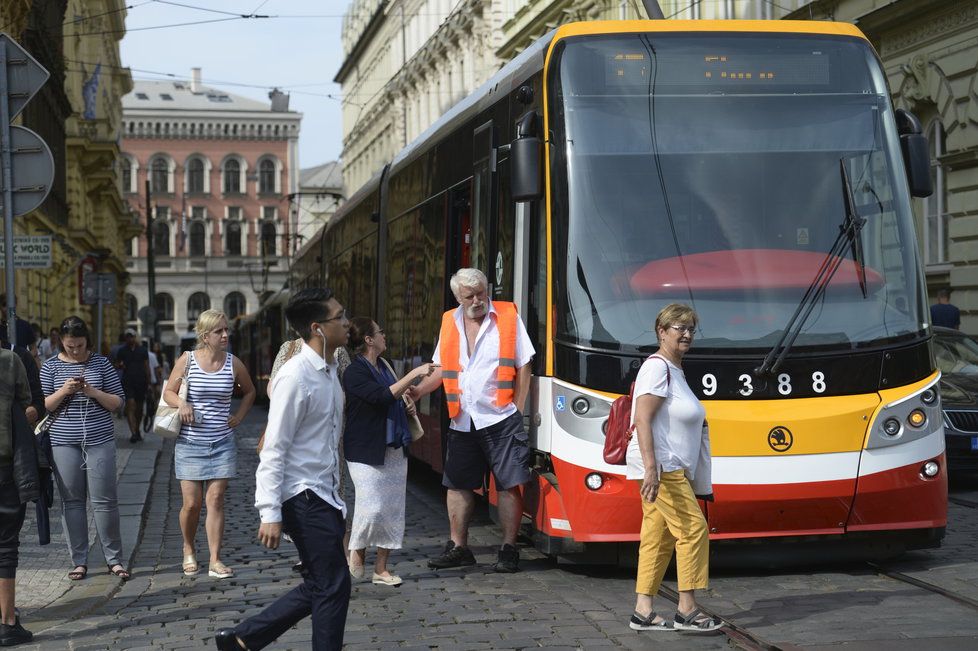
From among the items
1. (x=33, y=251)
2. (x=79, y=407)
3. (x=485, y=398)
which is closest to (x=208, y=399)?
(x=79, y=407)

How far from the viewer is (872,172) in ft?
29.8

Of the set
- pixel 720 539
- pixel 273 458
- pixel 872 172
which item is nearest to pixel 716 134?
pixel 872 172

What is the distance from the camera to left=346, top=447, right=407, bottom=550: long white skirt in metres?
8.88

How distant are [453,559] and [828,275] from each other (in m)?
2.80

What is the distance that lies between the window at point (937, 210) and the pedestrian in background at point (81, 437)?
17.0 meters

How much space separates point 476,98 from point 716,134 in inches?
107

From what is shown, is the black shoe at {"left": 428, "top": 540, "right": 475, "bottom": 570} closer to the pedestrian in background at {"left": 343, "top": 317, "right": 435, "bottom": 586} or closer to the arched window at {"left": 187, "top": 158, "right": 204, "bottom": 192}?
the pedestrian in background at {"left": 343, "top": 317, "right": 435, "bottom": 586}

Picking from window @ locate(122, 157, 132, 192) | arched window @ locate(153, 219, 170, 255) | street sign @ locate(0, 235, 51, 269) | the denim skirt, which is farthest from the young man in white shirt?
window @ locate(122, 157, 132, 192)

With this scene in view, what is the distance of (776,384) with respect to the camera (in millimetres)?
8578

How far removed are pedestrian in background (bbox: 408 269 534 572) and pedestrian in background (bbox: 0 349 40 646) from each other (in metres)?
2.29

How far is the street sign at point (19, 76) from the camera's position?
10.0 metres

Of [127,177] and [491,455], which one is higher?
[127,177]

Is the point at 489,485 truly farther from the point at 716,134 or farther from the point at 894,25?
the point at 894,25

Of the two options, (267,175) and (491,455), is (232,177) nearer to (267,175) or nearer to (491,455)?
(267,175)
